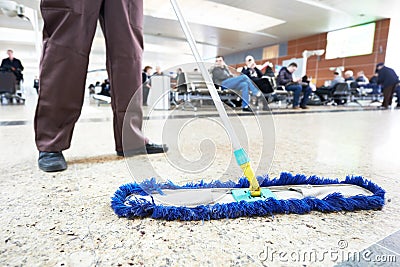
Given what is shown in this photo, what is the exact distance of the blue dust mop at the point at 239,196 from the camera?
0.41 meters

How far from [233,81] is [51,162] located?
52 centimetres

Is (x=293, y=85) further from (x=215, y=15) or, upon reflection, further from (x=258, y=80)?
(x=215, y=15)

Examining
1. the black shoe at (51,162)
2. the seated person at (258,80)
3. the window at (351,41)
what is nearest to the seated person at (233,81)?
the black shoe at (51,162)

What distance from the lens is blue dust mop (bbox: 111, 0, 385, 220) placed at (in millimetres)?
415

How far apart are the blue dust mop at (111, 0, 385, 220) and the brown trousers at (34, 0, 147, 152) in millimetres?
285

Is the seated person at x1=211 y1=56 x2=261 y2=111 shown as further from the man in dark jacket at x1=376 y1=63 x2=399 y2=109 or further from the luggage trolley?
the man in dark jacket at x1=376 y1=63 x2=399 y2=109

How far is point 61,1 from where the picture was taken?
616 millimetres

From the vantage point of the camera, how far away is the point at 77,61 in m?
0.67

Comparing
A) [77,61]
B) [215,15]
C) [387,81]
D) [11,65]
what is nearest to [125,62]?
[77,61]

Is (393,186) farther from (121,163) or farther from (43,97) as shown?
(43,97)

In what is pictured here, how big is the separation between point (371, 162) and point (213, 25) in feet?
22.9

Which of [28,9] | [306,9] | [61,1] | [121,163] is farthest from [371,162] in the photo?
[28,9]

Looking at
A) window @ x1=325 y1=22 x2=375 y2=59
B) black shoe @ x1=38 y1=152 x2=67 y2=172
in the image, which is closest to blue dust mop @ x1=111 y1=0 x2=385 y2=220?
black shoe @ x1=38 y1=152 x2=67 y2=172

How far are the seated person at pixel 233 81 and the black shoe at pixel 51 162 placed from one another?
1.52 feet
